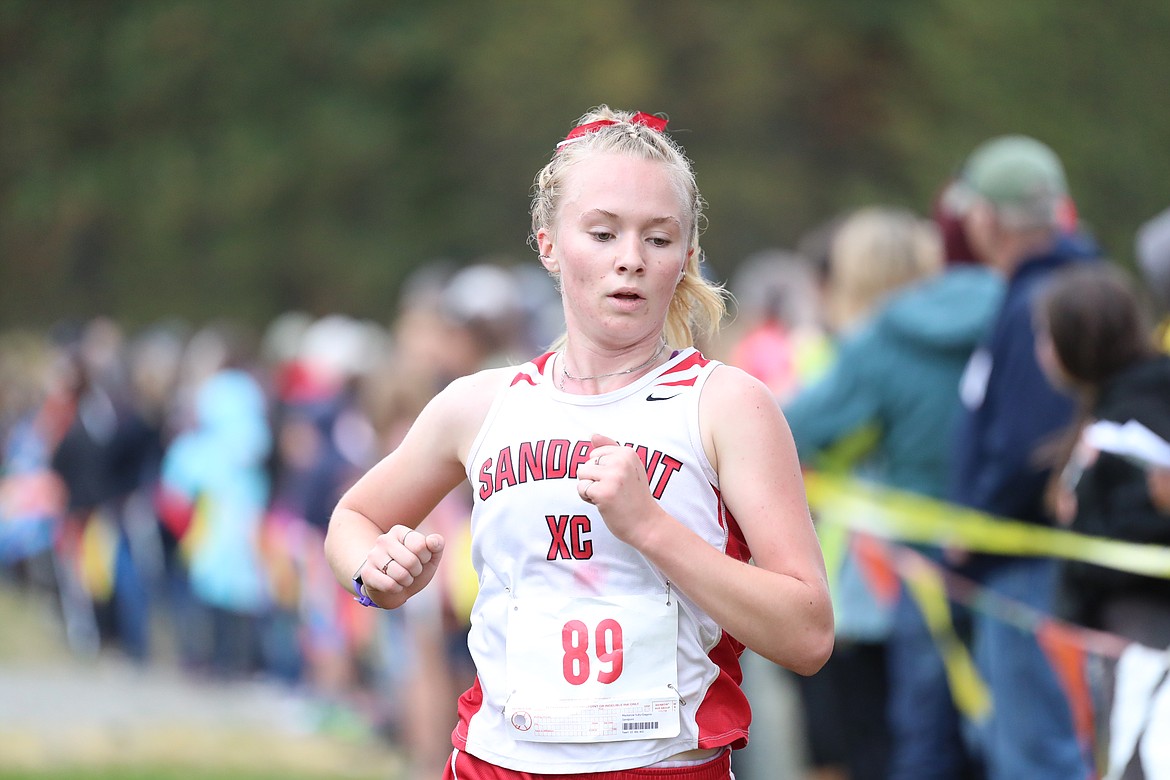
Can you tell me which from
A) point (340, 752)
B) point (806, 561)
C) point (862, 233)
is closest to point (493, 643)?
point (806, 561)

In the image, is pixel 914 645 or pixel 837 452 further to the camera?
pixel 837 452

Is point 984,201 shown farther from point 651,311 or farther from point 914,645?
point 651,311

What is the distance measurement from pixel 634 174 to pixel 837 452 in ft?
12.7

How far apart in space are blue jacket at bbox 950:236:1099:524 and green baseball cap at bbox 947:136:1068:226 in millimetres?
353

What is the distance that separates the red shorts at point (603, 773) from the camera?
2863 millimetres

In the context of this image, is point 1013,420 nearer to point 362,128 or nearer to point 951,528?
point 951,528

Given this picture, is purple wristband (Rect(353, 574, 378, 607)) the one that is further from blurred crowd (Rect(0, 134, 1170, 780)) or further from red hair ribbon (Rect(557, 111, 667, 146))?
blurred crowd (Rect(0, 134, 1170, 780))

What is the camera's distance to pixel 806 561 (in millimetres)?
2832

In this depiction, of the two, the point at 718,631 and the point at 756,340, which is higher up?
the point at 756,340

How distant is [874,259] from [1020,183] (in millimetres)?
Result: 960

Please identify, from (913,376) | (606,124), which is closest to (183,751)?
(913,376)

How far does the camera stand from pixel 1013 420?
18.5 ft

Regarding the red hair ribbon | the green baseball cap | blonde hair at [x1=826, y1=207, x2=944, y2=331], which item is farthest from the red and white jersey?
blonde hair at [x1=826, y1=207, x2=944, y2=331]

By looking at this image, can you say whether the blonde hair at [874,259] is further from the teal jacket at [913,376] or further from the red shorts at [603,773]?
the red shorts at [603,773]
